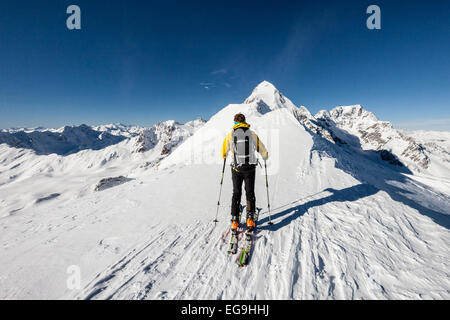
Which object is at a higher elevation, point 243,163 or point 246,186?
point 243,163

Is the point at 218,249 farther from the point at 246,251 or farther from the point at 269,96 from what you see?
the point at 269,96

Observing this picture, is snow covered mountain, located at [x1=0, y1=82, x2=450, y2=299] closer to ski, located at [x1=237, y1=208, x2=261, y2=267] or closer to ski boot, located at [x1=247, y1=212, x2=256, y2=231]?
ski, located at [x1=237, y1=208, x2=261, y2=267]

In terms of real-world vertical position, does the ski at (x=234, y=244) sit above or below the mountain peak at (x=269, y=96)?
below

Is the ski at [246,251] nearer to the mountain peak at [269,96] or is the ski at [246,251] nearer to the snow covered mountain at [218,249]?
the snow covered mountain at [218,249]

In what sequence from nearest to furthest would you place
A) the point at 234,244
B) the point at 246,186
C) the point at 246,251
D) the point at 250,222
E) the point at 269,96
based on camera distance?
1. the point at 246,251
2. the point at 234,244
3. the point at 250,222
4. the point at 246,186
5. the point at 269,96

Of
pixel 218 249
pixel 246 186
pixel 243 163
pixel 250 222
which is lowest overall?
pixel 218 249

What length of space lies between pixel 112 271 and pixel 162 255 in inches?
43.0

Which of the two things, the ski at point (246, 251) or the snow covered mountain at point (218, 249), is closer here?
the snow covered mountain at point (218, 249)

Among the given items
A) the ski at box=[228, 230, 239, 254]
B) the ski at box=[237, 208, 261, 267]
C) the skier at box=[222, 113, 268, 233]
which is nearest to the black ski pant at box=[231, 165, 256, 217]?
the skier at box=[222, 113, 268, 233]

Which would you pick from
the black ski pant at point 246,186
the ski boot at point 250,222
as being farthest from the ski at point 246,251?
the black ski pant at point 246,186

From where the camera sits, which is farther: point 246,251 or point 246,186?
point 246,186

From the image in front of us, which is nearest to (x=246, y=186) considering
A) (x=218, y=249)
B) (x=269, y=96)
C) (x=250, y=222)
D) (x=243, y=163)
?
(x=243, y=163)

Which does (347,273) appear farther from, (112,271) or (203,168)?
(203,168)
